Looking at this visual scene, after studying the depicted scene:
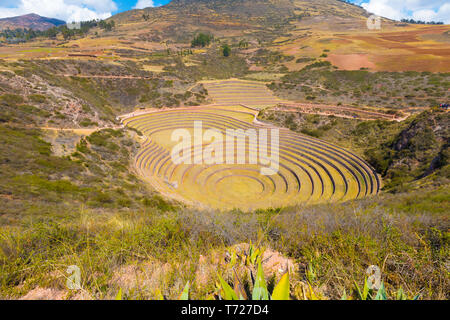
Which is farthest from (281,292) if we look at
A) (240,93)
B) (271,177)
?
(240,93)

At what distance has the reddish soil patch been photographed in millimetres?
52406

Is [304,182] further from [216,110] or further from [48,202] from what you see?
[216,110]

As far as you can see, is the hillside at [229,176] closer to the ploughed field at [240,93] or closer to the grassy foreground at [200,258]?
the grassy foreground at [200,258]

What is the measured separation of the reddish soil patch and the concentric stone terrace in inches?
1507

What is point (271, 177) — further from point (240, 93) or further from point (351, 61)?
point (351, 61)

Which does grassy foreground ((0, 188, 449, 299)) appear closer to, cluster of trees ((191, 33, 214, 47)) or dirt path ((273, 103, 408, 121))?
dirt path ((273, 103, 408, 121))

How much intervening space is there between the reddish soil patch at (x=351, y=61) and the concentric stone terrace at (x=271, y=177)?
3827 centimetres

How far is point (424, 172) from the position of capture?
16984 mm

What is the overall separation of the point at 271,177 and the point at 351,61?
53158 mm

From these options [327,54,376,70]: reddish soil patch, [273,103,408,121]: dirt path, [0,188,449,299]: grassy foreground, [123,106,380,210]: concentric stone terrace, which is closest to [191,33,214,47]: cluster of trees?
[327,54,376,70]: reddish soil patch

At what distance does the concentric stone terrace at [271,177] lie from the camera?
18.7 meters

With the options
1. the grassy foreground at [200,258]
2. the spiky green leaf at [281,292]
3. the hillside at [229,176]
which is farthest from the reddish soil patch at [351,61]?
the spiky green leaf at [281,292]

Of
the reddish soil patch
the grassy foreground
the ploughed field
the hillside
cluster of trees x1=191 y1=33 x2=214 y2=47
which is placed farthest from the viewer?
cluster of trees x1=191 y1=33 x2=214 y2=47
